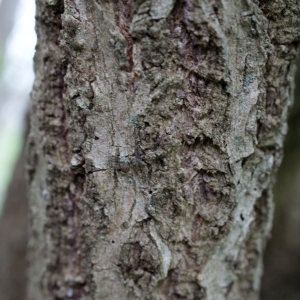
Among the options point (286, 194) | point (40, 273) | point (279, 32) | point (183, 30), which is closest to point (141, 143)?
point (183, 30)

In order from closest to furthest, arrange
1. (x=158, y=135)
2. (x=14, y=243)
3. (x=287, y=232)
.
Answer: (x=158, y=135) < (x=287, y=232) < (x=14, y=243)

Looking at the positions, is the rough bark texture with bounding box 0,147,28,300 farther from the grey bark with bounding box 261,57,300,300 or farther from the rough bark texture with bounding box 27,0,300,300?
the grey bark with bounding box 261,57,300,300

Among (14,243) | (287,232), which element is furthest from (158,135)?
(14,243)

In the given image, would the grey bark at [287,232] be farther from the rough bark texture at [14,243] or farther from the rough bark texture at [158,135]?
the rough bark texture at [14,243]

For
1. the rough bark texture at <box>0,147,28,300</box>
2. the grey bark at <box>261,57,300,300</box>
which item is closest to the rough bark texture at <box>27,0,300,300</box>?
the grey bark at <box>261,57,300,300</box>

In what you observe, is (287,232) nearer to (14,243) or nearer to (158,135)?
(158,135)

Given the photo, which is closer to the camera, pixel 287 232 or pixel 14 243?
pixel 287 232

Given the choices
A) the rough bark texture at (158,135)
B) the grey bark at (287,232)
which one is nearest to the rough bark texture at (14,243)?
the rough bark texture at (158,135)

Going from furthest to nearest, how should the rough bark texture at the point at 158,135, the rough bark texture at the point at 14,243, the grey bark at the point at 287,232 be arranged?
the rough bark texture at the point at 14,243, the grey bark at the point at 287,232, the rough bark texture at the point at 158,135

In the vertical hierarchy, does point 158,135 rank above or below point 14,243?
above
